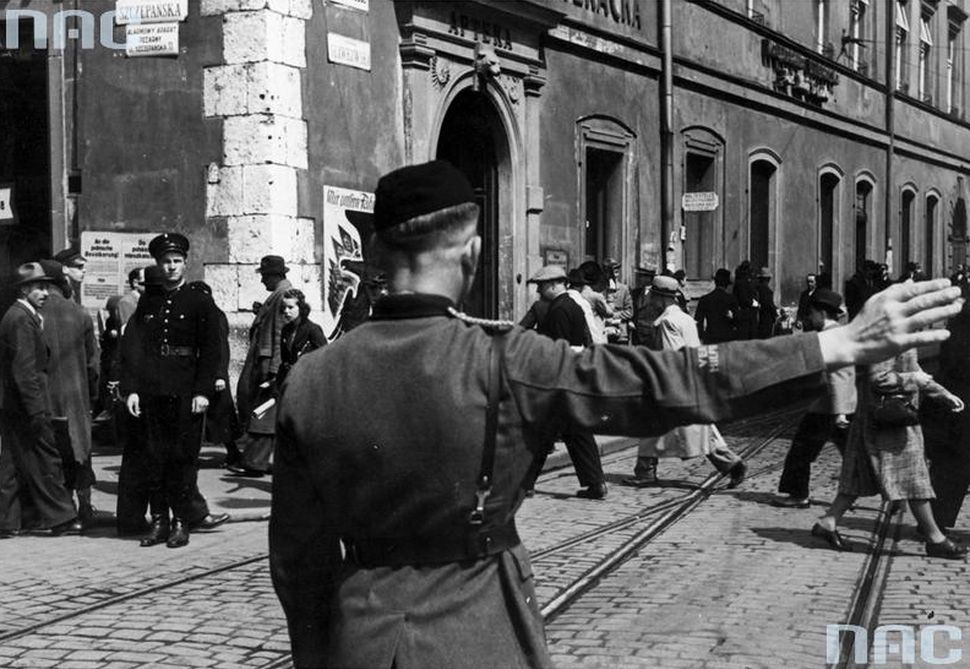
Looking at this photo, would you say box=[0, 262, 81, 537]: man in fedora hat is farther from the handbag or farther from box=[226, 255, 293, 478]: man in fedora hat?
the handbag

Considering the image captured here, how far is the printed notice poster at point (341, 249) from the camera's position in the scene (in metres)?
13.1

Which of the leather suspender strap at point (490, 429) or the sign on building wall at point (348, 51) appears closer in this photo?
the leather suspender strap at point (490, 429)

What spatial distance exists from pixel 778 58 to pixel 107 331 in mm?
15279

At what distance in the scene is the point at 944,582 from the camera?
7.01m

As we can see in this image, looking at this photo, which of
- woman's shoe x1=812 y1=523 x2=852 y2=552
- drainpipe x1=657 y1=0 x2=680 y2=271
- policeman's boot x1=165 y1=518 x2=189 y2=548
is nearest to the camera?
woman's shoe x1=812 y1=523 x2=852 y2=552

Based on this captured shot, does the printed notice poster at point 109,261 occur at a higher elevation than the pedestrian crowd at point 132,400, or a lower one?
higher

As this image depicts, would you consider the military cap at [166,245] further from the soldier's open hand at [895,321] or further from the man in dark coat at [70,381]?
the soldier's open hand at [895,321]

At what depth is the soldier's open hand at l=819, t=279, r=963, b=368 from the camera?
7.50ft

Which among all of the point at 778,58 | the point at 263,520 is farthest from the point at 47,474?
the point at 778,58

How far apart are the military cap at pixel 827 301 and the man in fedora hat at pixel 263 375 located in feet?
12.5

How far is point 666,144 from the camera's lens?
20031mm

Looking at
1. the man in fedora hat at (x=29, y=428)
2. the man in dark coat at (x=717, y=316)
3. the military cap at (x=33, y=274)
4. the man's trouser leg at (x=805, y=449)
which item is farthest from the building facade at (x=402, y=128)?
the man's trouser leg at (x=805, y=449)

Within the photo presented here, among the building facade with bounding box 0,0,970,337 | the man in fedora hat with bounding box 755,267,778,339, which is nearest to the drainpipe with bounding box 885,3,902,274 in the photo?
the building facade with bounding box 0,0,970,337

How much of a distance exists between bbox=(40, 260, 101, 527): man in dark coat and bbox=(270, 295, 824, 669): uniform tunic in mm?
6873
